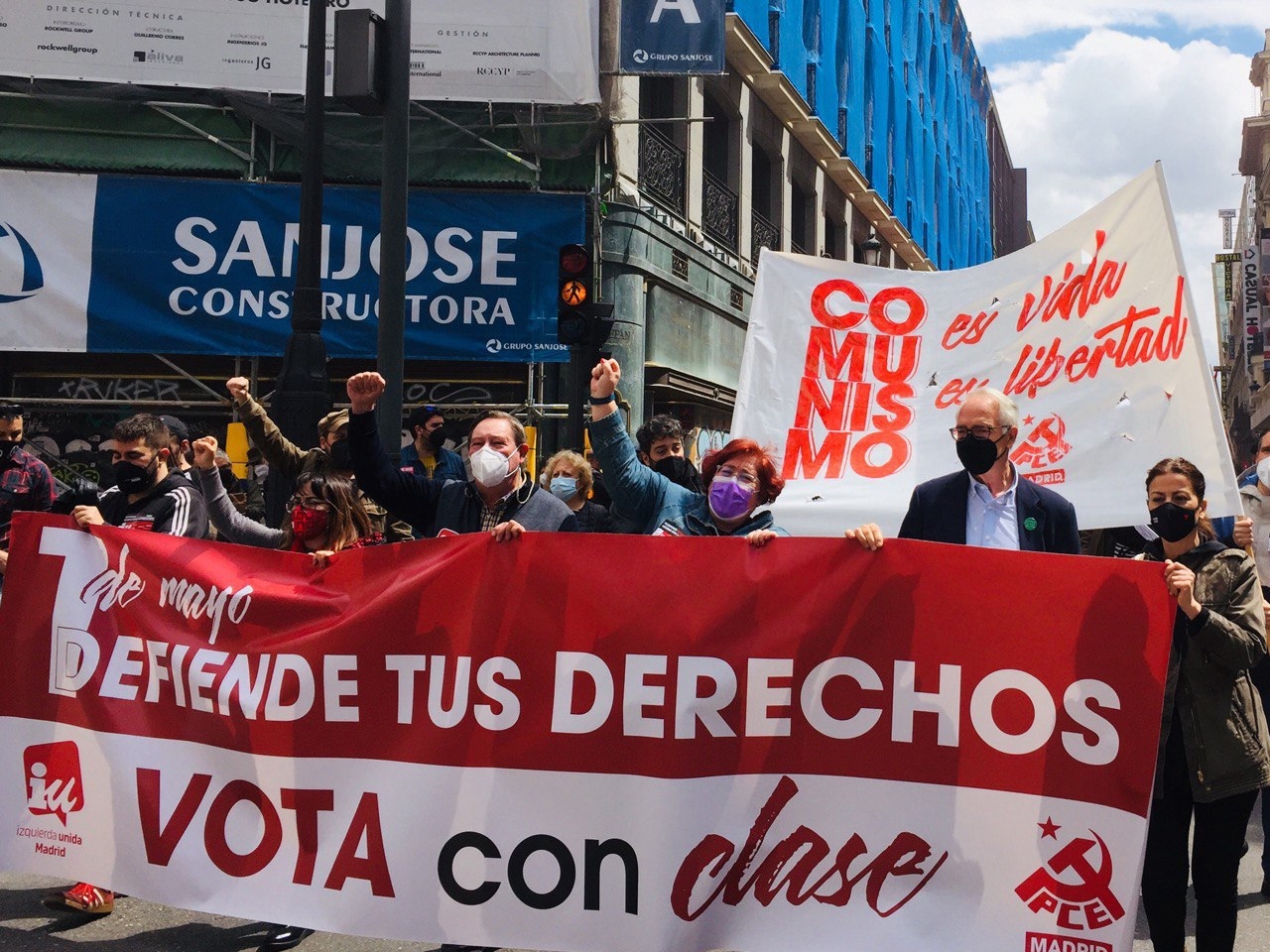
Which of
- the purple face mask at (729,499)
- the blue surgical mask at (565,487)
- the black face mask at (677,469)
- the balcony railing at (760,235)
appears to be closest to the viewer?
the purple face mask at (729,499)

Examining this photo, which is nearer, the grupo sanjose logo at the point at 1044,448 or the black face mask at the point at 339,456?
the grupo sanjose logo at the point at 1044,448

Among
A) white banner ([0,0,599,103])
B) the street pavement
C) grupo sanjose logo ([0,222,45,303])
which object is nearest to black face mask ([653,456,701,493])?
the street pavement

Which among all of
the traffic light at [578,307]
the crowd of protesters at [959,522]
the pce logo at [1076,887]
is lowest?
the pce logo at [1076,887]

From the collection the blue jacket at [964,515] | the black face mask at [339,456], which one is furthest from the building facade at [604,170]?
the blue jacket at [964,515]

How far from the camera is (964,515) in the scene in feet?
12.7

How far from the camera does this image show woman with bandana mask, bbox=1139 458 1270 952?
136 inches

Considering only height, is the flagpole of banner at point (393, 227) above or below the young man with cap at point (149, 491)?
above

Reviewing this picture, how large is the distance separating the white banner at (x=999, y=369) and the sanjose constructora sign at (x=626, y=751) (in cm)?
176

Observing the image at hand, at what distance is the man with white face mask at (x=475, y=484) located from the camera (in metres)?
4.08

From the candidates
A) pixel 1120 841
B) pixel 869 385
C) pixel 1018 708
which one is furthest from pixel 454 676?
pixel 869 385

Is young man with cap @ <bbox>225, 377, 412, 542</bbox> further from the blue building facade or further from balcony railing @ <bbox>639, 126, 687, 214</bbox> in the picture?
the blue building facade

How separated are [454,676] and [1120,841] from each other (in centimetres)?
189

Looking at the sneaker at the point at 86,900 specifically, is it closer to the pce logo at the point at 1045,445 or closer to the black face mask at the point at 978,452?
the black face mask at the point at 978,452

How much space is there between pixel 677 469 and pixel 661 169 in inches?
399
